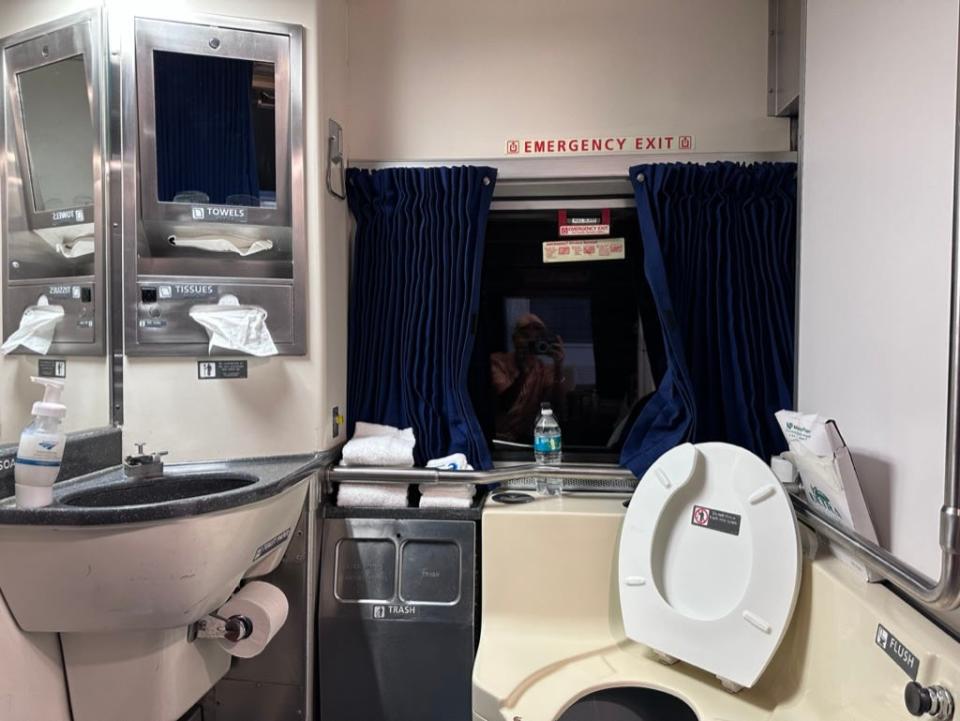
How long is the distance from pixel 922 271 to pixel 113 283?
2044 mm

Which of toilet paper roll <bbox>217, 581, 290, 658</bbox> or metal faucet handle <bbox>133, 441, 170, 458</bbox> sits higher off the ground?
metal faucet handle <bbox>133, 441, 170, 458</bbox>

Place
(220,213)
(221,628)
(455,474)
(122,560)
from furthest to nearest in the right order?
(455,474) < (220,213) < (221,628) < (122,560)

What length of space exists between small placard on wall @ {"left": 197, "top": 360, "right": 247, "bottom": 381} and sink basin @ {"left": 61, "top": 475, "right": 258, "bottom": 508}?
31 cm

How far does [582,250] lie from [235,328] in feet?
4.03

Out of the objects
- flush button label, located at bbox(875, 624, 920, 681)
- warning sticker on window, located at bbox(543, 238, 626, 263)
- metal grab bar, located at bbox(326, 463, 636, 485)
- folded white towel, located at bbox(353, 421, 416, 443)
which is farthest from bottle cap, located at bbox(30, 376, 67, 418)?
flush button label, located at bbox(875, 624, 920, 681)

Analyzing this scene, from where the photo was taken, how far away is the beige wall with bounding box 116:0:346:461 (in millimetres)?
1720

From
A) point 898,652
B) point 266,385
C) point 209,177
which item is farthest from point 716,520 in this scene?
point 209,177

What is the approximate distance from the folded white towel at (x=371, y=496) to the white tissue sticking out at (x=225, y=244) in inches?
31.9

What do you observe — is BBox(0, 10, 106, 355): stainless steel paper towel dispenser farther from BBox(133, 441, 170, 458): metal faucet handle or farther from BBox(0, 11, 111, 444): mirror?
BBox(133, 441, 170, 458): metal faucet handle

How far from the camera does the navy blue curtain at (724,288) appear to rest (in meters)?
1.90

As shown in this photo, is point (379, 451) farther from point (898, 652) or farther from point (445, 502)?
point (898, 652)

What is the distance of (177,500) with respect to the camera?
4.30 feet

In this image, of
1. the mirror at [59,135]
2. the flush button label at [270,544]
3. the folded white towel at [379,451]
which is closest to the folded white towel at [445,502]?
the folded white towel at [379,451]

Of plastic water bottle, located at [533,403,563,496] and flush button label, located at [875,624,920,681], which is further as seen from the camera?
plastic water bottle, located at [533,403,563,496]
